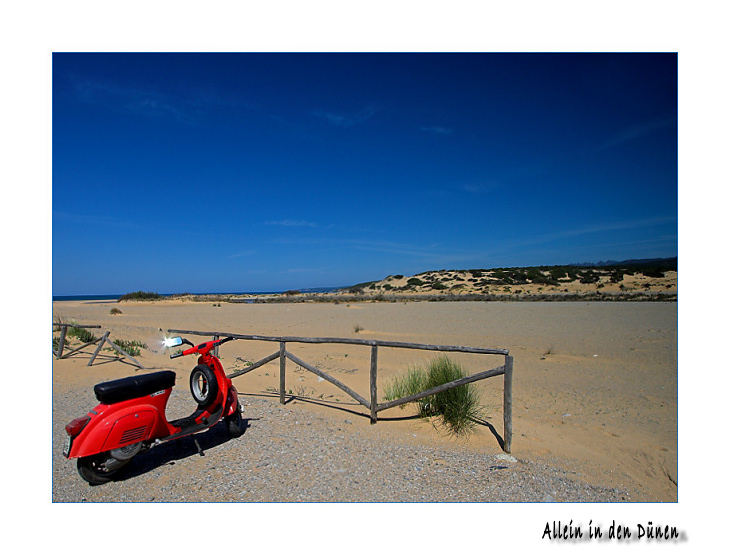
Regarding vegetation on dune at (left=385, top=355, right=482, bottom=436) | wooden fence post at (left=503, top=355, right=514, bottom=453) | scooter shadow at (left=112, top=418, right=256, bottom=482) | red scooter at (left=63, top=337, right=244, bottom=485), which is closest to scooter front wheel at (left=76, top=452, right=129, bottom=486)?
red scooter at (left=63, top=337, right=244, bottom=485)

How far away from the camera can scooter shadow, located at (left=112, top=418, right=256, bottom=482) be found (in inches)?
176

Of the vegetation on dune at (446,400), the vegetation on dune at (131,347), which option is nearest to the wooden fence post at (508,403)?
the vegetation on dune at (446,400)

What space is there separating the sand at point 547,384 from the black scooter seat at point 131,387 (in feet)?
3.61

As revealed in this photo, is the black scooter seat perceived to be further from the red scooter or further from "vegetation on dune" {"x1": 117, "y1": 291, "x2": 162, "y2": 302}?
"vegetation on dune" {"x1": 117, "y1": 291, "x2": 162, "y2": 302}

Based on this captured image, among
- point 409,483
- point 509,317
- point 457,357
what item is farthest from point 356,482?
point 509,317

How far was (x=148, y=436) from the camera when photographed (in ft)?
14.0

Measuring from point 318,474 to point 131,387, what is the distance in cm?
218

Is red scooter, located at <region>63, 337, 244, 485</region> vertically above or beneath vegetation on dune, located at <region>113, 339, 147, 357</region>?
above

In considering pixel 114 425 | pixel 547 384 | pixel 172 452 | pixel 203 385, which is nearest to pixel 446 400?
pixel 203 385

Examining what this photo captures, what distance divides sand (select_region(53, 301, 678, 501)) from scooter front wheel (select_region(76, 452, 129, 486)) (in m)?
1.62

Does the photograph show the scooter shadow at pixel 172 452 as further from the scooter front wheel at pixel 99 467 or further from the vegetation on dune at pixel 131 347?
the vegetation on dune at pixel 131 347

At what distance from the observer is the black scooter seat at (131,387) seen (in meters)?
4.02

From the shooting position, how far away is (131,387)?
13.8 ft

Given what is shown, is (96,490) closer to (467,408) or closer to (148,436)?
(148,436)
